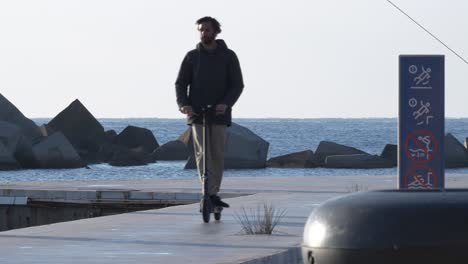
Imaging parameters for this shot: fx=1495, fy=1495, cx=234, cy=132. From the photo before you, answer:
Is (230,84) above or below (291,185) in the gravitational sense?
above

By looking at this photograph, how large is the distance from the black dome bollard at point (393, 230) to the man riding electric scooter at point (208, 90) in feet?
23.6

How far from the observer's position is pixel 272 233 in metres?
12.8

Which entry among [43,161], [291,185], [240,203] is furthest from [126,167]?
[240,203]

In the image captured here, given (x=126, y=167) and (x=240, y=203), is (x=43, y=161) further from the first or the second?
(x=240, y=203)

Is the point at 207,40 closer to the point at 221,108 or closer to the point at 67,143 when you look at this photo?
the point at 221,108

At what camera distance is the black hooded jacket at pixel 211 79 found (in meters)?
13.4

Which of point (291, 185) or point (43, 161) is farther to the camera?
point (43, 161)

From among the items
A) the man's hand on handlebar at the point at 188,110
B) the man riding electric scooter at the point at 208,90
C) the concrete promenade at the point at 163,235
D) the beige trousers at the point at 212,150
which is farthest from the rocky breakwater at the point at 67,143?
the man's hand on handlebar at the point at 188,110

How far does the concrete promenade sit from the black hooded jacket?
112 cm

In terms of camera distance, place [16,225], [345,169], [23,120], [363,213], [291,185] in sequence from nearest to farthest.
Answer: [363,213], [16,225], [291,185], [345,169], [23,120]

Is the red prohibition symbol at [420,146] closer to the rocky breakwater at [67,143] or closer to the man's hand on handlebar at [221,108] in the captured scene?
the man's hand on handlebar at [221,108]

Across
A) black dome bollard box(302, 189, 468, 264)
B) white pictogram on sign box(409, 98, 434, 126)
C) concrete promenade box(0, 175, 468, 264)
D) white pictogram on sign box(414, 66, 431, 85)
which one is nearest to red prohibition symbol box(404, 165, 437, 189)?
white pictogram on sign box(409, 98, 434, 126)

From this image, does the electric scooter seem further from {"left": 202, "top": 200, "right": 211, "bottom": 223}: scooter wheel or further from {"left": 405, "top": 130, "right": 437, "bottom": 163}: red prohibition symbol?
{"left": 405, "top": 130, "right": 437, "bottom": 163}: red prohibition symbol

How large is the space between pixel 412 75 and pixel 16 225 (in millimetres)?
7797
